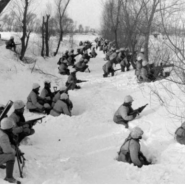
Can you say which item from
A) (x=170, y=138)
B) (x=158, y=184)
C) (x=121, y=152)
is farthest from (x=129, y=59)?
(x=158, y=184)

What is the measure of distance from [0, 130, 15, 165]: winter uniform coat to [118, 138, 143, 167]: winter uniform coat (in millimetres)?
2397

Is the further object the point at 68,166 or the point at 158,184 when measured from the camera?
the point at 68,166

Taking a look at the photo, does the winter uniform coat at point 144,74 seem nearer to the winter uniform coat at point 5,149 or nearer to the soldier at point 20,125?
the soldier at point 20,125

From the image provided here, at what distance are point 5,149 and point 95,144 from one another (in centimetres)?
284

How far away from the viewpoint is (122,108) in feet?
26.2

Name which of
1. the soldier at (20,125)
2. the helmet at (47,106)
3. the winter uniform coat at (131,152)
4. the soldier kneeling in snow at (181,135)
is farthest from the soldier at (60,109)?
the soldier kneeling in snow at (181,135)

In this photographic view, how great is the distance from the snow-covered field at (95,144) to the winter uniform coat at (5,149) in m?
0.36

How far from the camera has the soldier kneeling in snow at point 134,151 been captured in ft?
17.5

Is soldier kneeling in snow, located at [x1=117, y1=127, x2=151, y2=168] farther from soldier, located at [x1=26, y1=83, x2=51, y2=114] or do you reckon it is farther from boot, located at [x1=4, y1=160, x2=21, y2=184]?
soldier, located at [x1=26, y1=83, x2=51, y2=114]

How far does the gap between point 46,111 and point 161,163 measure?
4826 millimetres

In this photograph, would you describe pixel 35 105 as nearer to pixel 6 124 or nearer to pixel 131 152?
pixel 6 124

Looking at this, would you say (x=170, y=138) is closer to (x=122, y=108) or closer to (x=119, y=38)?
(x=122, y=108)

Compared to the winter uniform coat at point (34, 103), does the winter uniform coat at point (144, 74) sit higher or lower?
higher

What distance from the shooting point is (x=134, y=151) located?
5340 mm
